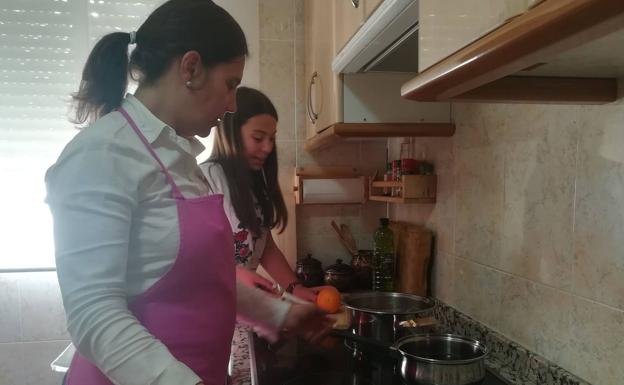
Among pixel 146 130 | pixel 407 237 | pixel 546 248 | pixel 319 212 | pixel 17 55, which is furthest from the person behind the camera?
pixel 319 212

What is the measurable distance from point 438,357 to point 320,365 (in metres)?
0.28

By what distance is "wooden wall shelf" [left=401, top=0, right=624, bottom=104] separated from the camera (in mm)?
336

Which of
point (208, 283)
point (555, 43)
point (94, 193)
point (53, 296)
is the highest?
point (555, 43)

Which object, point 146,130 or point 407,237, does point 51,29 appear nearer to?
point 146,130

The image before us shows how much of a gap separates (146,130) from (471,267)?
2.96 ft

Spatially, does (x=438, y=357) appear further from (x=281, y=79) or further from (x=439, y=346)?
(x=281, y=79)

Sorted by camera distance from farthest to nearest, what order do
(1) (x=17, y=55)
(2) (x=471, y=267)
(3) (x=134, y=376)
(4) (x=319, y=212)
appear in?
(4) (x=319, y=212), (1) (x=17, y=55), (2) (x=471, y=267), (3) (x=134, y=376)

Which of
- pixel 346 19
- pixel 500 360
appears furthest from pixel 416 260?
pixel 346 19

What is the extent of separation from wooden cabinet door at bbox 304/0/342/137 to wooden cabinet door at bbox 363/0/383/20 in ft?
1.09

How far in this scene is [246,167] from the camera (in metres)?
1.39

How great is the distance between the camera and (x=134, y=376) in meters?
0.53

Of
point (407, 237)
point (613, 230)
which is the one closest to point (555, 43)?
point (613, 230)

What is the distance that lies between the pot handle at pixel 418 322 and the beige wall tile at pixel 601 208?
45cm

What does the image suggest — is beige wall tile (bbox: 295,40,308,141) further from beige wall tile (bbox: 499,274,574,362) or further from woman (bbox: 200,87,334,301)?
beige wall tile (bbox: 499,274,574,362)
